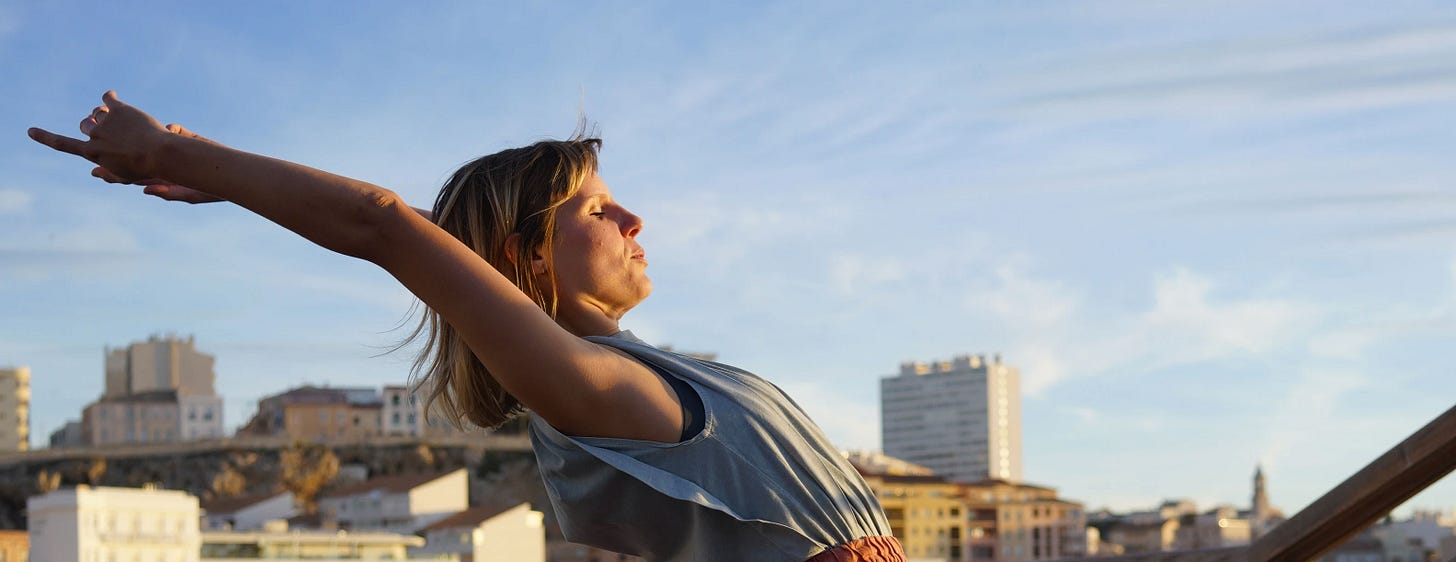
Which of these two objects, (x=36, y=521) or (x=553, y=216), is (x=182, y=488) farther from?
(x=553, y=216)

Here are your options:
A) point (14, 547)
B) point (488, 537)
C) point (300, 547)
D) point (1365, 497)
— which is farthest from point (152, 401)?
point (1365, 497)

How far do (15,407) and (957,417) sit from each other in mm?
73358

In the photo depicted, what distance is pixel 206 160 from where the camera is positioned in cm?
130

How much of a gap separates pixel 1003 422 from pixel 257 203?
138740 millimetres

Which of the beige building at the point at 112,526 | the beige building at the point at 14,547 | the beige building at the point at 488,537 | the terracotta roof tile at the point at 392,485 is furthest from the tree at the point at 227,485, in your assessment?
the beige building at the point at 112,526

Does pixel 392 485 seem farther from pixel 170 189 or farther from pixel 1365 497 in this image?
pixel 170 189

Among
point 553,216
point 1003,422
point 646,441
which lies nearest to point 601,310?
point 553,216

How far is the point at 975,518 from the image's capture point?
71.1 m

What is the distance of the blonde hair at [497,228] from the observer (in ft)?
5.14

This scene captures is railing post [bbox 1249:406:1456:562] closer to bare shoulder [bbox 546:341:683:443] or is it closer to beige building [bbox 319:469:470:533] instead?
bare shoulder [bbox 546:341:683:443]

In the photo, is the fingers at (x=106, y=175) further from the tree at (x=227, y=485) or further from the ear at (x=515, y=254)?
the tree at (x=227, y=485)

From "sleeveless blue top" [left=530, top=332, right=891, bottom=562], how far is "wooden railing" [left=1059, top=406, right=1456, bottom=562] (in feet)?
3.66

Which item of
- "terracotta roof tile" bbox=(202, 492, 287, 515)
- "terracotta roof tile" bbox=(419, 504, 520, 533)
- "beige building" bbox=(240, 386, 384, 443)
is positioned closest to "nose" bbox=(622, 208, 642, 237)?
"terracotta roof tile" bbox=(419, 504, 520, 533)

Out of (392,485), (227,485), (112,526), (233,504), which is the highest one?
(227,485)
